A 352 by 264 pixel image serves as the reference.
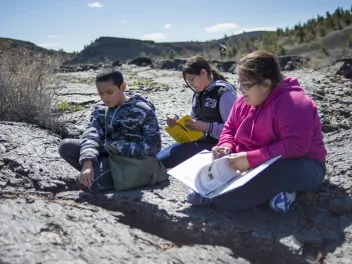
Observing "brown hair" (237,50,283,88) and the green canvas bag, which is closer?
"brown hair" (237,50,283,88)

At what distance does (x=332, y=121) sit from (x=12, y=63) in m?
3.88

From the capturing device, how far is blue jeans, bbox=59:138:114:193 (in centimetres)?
299

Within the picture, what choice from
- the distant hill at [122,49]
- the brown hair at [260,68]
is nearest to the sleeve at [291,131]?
the brown hair at [260,68]

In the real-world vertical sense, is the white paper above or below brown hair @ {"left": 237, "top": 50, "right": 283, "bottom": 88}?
below

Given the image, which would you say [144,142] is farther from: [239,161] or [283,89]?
[283,89]

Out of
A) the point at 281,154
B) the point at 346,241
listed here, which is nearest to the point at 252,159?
the point at 281,154

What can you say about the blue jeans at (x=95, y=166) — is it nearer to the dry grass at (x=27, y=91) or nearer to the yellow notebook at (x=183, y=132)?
the yellow notebook at (x=183, y=132)

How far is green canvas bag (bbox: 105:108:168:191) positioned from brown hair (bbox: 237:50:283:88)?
960 millimetres

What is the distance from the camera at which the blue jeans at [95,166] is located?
299cm

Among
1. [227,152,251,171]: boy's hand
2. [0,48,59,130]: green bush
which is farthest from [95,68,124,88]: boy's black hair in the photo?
[0,48,59,130]: green bush

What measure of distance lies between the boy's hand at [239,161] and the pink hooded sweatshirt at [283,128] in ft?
0.08

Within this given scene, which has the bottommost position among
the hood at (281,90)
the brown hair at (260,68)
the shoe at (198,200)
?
the shoe at (198,200)

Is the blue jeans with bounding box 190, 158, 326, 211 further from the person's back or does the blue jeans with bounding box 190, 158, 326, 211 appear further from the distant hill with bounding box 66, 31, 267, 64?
the distant hill with bounding box 66, 31, 267, 64

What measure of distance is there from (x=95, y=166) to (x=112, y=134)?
287 millimetres
